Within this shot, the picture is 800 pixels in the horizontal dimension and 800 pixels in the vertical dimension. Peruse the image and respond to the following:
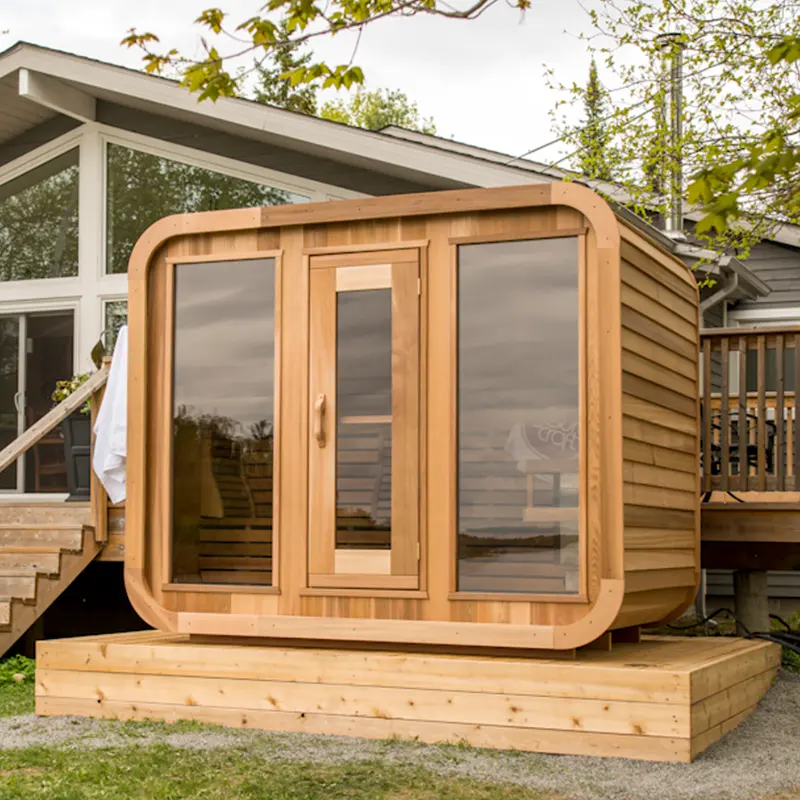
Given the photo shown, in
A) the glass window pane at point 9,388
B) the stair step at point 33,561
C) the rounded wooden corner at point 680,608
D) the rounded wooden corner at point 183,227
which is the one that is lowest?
the rounded wooden corner at point 680,608

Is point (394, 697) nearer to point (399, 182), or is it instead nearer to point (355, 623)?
point (355, 623)

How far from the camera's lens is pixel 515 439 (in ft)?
18.3

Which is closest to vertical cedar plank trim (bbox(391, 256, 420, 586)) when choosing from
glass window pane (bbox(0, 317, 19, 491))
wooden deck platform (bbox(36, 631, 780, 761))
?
wooden deck platform (bbox(36, 631, 780, 761))

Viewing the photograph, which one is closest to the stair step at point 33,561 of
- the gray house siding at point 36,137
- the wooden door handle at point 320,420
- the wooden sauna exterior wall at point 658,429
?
the wooden door handle at point 320,420

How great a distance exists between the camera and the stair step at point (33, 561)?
7.67 metres

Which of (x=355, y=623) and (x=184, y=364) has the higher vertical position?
(x=184, y=364)

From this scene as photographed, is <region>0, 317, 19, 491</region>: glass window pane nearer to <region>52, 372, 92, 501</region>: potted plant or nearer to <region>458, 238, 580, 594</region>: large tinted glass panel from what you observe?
<region>52, 372, 92, 501</region>: potted plant

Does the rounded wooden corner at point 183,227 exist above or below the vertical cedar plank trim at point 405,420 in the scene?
above

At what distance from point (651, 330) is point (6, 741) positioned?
137 inches

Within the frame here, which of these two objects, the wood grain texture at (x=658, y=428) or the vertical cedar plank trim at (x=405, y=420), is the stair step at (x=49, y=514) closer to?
the vertical cedar plank trim at (x=405, y=420)

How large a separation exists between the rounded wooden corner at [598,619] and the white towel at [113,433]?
3.12 metres

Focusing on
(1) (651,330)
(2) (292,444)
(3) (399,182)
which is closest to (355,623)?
(2) (292,444)

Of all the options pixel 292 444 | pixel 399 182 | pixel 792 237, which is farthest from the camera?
pixel 792 237

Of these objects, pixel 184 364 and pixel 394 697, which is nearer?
pixel 394 697
